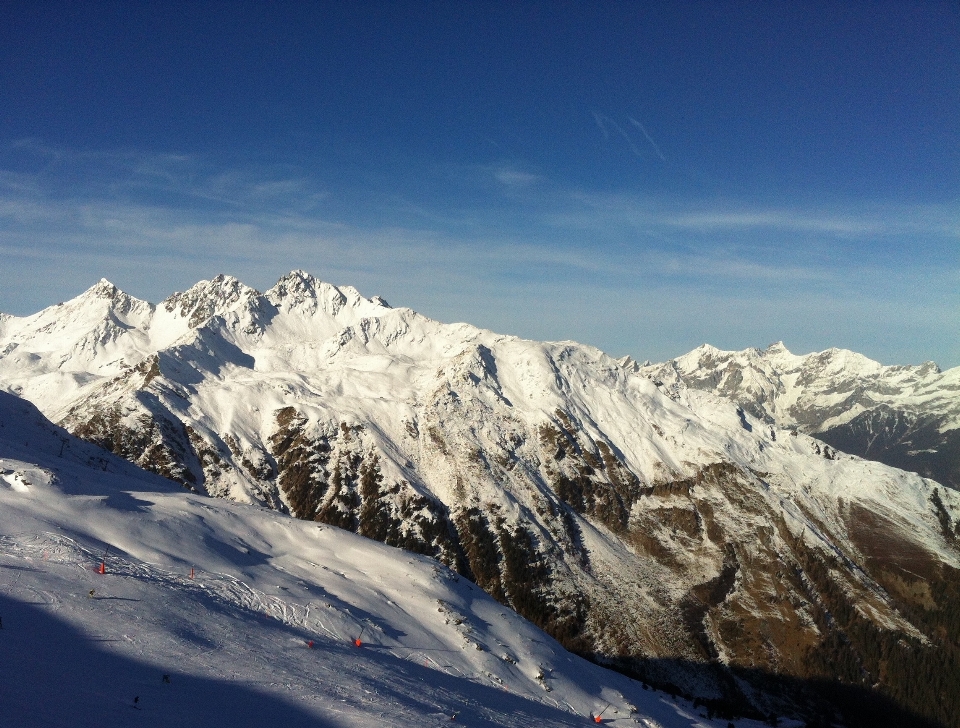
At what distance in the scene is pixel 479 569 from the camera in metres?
172

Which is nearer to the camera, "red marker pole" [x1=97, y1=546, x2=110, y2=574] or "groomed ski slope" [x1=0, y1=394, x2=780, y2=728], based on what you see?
"groomed ski slope" [x1=0, y1=394, x2=780, y2=728]

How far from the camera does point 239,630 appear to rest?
3228 centimetres

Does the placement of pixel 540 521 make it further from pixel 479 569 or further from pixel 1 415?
pixel 1 415

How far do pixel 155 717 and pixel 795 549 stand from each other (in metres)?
215

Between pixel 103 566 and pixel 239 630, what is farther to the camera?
pixel 103 566

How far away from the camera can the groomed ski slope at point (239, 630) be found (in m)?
21.4

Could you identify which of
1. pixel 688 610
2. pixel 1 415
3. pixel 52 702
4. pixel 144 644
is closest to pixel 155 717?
pixel 52 702

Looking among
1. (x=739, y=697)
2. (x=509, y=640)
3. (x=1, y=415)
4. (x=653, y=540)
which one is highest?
(x=1, y=415)

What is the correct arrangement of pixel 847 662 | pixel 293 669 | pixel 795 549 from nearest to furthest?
pixel 293 669
pixel 847 662
pixel 795 549

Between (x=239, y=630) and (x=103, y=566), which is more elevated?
(x=103, y=566)

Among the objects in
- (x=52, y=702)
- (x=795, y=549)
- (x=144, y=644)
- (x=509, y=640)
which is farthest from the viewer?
(x=795, y=549)

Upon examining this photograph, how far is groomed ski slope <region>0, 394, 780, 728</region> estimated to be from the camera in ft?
70.3

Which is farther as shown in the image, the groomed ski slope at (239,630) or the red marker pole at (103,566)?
the red marker pole at (103,566)

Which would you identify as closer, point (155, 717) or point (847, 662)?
point (155, 717)
